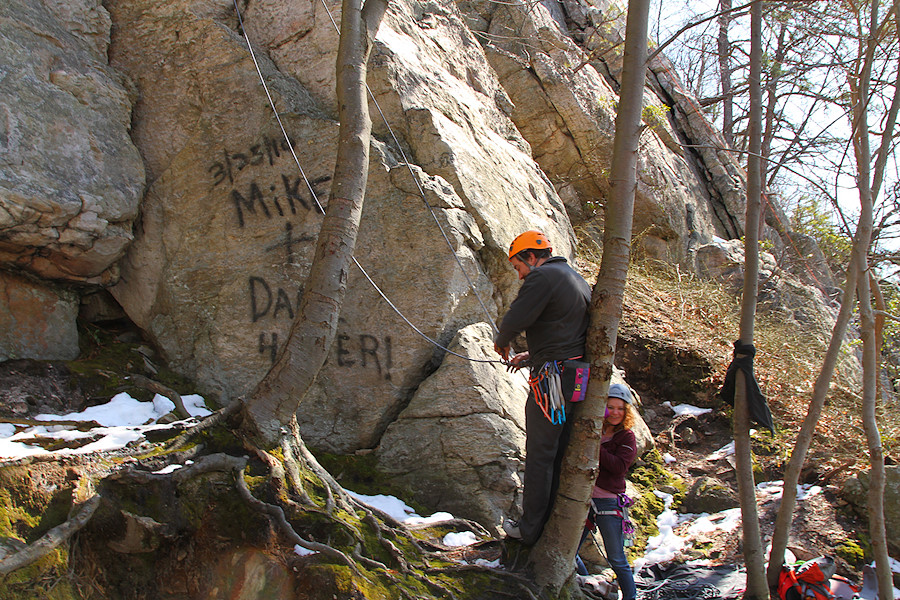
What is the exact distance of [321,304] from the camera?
356 cm

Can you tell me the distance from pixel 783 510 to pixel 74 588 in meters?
4.17

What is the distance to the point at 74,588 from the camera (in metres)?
2.98

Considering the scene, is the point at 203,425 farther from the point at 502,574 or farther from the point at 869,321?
the point at 869,321

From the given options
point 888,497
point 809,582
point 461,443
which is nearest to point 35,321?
point 461,443

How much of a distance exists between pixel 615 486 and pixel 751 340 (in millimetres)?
1341

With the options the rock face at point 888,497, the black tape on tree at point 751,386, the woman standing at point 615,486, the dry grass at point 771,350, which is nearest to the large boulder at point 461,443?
the woman standing at point 615,486

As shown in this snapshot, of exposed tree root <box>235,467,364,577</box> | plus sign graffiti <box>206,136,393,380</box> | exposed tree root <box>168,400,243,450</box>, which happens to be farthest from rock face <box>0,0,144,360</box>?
exposed tree root <box>235,467,364,577</box>

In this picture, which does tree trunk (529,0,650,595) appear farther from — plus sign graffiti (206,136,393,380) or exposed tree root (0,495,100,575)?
exposed tree root (0,495,100,575)

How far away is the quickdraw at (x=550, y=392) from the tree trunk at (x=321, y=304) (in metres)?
1.25

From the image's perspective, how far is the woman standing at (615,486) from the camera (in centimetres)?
377

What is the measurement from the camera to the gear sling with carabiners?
345cm

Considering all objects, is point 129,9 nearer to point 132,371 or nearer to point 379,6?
point 379,6

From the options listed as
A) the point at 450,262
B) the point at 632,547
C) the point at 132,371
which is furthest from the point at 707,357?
the point at 132,371

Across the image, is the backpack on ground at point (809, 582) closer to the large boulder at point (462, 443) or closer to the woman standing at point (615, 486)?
the woman standing at point (615, 486)
